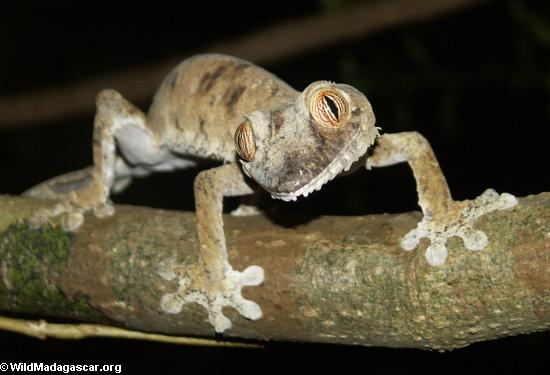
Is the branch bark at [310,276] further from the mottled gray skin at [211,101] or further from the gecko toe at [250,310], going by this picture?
the mottled gray skin at [211,101]

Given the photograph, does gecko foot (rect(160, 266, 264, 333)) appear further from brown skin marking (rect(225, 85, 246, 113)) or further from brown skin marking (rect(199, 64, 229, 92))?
brown skin marking (rect(199, 64, 229, 92))

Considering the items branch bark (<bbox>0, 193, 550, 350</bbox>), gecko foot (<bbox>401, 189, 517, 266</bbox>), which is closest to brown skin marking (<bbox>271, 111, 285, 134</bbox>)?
branch bark (<bbox>0, 193, 550, 350</bbox>)

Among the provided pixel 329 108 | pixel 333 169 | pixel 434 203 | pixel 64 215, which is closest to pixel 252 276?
pixel 333 169

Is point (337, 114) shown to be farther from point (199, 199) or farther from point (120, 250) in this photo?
point (120, 250)

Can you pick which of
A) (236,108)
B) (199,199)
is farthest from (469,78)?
(199,199)

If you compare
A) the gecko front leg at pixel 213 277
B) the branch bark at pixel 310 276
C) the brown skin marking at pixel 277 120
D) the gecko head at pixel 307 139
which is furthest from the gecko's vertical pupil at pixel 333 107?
the gecko front leg at pixel 213 277

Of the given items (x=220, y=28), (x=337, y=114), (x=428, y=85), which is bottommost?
(x=337, y=114)
